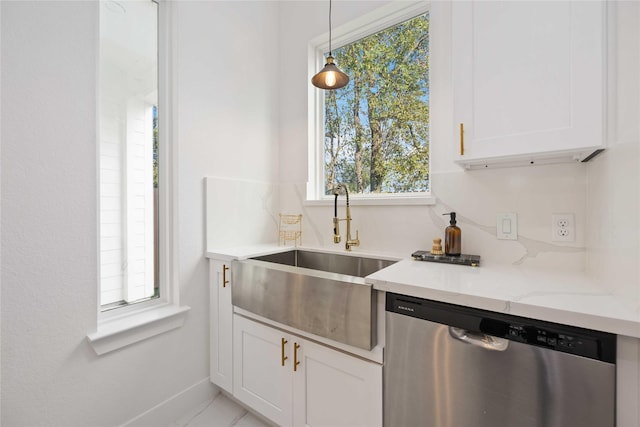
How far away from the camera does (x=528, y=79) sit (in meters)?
1.01

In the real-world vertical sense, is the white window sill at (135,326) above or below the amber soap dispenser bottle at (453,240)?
below

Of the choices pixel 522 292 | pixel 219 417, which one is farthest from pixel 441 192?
pixel 219 417

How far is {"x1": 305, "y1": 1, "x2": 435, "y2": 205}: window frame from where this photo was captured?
1675 mm

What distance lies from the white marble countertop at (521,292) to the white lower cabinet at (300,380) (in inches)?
15.2

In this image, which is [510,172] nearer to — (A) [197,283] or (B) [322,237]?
(B) [322,237]

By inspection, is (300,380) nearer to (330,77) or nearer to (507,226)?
(507,226)

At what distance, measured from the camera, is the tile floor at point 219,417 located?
4.99 ft

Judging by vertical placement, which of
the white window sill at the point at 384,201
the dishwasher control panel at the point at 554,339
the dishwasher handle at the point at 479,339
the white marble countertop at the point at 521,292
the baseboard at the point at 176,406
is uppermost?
the white window sill at the point at 384,201

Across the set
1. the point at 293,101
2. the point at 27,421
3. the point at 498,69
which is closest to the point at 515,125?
the point at 498,69

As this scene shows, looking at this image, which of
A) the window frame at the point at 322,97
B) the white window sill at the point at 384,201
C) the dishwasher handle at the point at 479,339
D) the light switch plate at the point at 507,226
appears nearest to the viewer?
the dishwasher handle at the point at 479,339

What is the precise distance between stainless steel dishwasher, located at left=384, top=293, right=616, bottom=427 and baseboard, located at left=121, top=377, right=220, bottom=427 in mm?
1212

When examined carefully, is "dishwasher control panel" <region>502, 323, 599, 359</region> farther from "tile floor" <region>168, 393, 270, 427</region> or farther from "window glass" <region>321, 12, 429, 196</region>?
"tile floor" <region>168, 393, 270, 427</region>

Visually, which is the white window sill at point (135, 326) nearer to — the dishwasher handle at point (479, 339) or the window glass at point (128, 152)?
the window glass at point (128, 152)

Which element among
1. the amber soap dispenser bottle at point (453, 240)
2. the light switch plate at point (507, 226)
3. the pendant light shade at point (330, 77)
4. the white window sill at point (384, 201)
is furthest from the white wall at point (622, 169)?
the pendant light shade at point (330, 77)
